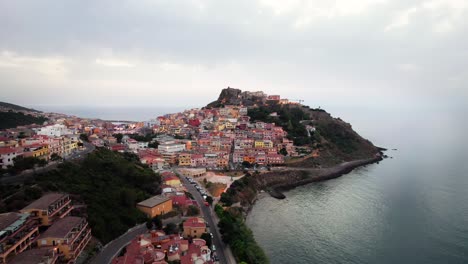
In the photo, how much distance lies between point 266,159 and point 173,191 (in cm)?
1479

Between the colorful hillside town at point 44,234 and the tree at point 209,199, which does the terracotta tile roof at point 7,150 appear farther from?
the tree at point 209,199

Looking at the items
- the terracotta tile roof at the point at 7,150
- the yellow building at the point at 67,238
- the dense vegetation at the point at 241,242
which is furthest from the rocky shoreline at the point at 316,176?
the terracotta tile roof at the point at 7,150

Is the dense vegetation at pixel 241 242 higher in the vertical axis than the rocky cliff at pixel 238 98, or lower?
lower

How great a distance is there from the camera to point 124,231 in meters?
14.8

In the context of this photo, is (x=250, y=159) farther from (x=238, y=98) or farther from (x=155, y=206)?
(x=238, y=98)

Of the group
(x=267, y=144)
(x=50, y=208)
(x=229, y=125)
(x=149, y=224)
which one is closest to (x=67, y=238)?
(x=50, y=208)

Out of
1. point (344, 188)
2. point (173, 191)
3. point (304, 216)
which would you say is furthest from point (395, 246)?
point (173, 191)

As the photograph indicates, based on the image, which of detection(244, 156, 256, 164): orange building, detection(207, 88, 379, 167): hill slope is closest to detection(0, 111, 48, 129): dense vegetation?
detection(244, 156, 256, 164): orange building

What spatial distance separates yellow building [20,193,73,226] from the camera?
11844 mm

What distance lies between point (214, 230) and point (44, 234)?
8.37 m

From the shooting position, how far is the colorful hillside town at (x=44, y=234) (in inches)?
382

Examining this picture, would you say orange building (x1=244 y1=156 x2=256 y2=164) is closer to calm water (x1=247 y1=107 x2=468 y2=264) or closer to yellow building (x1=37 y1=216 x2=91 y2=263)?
calm water (x1=247 y1=107 x2=468 y2=264)

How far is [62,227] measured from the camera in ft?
38.0

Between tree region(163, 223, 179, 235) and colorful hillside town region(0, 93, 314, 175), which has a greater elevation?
colorful hillside town region(0, 93, 314, 175)
